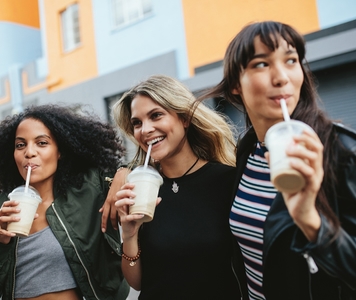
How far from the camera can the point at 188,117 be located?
8.08ft

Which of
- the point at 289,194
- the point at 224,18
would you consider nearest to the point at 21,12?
the point at 224,18

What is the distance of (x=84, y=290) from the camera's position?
2299mm

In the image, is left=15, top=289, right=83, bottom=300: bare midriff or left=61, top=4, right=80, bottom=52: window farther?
left=61, top=4, right=80, bottom=52: window

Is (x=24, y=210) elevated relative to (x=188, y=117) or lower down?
lower down

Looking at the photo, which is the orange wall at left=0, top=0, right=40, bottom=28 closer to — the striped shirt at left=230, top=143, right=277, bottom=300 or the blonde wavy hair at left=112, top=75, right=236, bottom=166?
the blonde wavy hair at left=112, top=75, right=236, bottom=166

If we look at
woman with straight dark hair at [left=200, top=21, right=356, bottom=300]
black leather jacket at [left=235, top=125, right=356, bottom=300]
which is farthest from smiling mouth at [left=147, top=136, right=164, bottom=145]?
black leather jacket at [left=235, top=125, right=356, bottom=300]

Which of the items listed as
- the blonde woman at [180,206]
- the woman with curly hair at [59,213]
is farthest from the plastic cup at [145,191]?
the woman with curly hair at [59,213]

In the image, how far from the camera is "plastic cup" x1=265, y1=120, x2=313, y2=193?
1.19 m

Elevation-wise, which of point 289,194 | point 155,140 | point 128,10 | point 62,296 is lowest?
point 62,296

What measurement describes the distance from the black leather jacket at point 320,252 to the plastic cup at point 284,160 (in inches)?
7.9

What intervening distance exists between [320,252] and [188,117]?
53.0 inches

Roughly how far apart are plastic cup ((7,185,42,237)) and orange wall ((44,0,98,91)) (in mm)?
8710

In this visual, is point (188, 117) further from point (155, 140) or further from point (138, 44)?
point (138, 44)

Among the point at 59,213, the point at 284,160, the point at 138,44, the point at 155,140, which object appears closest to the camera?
the point at 284,160
